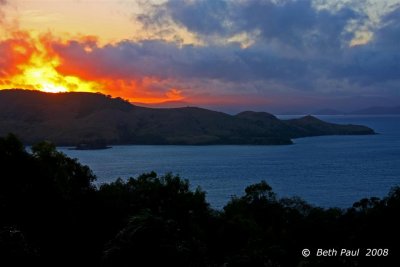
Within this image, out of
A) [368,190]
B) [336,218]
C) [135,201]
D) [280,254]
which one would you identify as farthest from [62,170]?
[368,190]

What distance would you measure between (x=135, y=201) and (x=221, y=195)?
68.2 meters

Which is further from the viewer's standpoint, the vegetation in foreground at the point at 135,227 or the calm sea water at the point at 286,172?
the calm sea water at the point at 286,172

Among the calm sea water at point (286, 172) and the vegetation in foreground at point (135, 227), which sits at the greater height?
the vegetation in foreground at point (135, 227)

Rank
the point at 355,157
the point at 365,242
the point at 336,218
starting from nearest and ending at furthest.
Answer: the point at 365,242 → the point at 336,218 → the point at 355,157

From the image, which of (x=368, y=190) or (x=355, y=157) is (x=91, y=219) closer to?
(x=368, y=190)

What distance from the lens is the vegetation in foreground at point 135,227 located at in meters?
15.2

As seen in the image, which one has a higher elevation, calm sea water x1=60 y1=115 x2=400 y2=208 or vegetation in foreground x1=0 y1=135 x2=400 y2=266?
vegetation in foreground x1=0 y1=135 x2=400 y2=266

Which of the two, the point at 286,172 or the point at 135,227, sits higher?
the point at 135,227

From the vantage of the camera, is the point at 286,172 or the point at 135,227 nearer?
the point at 135,227

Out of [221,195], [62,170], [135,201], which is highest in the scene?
[62,170]

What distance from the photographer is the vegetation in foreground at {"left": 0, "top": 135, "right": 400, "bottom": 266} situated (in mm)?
15164

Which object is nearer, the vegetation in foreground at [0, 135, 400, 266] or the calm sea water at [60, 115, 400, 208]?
the vegetation in foreground at [0, 135, 400, 266]

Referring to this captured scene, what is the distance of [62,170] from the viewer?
1416 inches

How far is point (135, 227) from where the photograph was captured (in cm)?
1535
